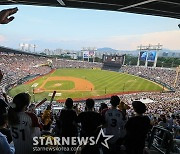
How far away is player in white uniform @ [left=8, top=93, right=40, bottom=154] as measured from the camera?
3.12 metres

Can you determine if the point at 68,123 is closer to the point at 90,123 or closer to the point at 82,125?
the point at 82,125

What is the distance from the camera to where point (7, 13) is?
1.97 m

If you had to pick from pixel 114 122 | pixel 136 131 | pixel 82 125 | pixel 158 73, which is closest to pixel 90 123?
pixel 82 125

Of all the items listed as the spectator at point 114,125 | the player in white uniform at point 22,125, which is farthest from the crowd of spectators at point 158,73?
the player in white uniform at point 22,125

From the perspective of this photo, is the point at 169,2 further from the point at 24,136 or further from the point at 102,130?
the point at 24,136

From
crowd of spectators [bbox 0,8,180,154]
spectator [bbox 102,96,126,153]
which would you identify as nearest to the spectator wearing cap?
crowd of spectators [bbox 0,8,180,154]

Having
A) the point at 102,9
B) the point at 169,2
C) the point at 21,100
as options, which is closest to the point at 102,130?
the point at 21,100

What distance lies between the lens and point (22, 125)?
10.3 ft

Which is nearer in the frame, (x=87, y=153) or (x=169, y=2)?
(x=87, y=153)

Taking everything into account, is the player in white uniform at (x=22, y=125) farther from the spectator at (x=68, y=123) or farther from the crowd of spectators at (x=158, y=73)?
the crowd of spectators at (x=158, y=73)

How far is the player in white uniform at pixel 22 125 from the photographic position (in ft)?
10.3

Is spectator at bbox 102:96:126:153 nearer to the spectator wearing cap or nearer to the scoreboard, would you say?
the spectator wearing cap

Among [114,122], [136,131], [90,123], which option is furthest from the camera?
[114,122]

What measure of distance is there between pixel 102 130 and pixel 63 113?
2.79ft
